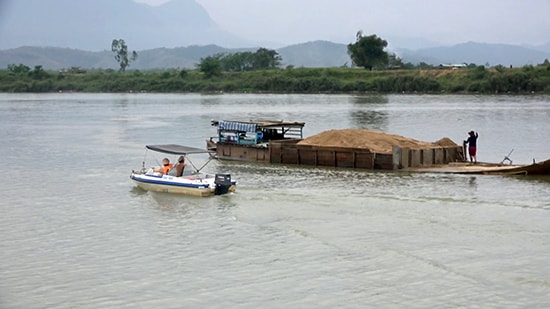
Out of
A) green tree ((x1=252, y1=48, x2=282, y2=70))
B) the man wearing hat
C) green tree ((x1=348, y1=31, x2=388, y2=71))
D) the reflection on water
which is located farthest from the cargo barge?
green tree ((x1=252, y1=48, x2=282, y2=70))

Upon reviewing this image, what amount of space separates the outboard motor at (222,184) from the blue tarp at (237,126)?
9995mm

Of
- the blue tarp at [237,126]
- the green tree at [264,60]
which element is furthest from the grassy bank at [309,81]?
the blue tarp at [237,126]

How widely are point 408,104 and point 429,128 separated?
96.3 feet

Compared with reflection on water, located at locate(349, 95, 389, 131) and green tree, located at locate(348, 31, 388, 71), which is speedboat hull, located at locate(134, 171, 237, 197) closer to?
reflection on water, located at locate(349, 95, 389, 131)

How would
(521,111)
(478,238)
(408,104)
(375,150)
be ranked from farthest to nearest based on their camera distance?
(408,104)
(521,111)
(375,150)
(478,238)

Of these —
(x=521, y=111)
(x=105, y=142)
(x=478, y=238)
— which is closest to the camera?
(x=478, y=238)

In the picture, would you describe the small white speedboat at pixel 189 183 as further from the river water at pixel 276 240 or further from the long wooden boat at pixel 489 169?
the long wooden boat at pixel 489 169

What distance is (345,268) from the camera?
58.0 ft

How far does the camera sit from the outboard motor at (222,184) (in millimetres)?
26047

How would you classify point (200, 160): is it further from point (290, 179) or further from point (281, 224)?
point (281, 224)

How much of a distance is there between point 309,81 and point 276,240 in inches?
4004

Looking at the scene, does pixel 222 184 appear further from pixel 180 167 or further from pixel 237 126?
pixel 237 126

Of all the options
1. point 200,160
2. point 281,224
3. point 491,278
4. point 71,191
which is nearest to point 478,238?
point 491,278

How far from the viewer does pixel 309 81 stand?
121062mm
